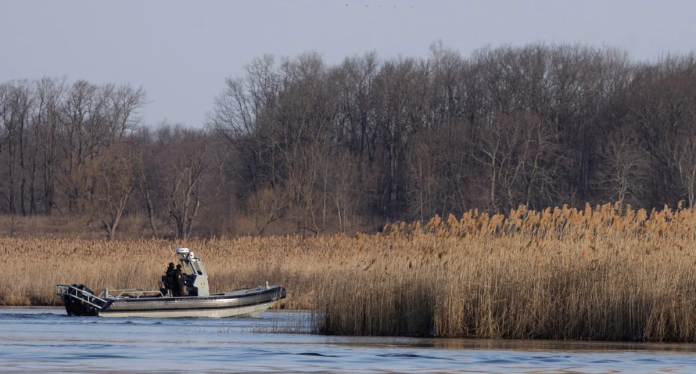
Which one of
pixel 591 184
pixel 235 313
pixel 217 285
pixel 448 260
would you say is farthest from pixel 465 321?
pixel 591 184

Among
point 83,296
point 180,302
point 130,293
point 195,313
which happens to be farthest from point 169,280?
point 130,293

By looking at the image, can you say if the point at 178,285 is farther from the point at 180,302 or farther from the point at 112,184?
the point at 112,184

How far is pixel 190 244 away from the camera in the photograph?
40281 millimetres

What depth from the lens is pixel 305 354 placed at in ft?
51.8

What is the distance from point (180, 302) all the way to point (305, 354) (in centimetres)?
1212

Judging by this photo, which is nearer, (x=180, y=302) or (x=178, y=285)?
(x=180, y=302)

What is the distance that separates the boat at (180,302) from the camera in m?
27.2

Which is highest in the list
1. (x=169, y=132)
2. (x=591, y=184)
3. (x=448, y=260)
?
(x=169, y=132)

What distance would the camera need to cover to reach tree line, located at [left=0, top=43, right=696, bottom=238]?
68.6 meters

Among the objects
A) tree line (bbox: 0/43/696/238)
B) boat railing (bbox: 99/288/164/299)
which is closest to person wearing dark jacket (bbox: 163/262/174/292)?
boat railing (bbox: 99/288/164/299)

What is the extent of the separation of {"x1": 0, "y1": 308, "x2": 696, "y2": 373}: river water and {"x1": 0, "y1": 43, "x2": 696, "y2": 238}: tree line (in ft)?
152

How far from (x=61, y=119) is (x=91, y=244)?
137 feet

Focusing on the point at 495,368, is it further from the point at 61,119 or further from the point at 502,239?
the point at 61,119

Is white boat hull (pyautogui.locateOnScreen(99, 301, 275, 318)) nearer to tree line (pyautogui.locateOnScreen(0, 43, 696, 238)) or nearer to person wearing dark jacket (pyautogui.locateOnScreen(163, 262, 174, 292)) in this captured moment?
person wearing dark jacket (pyautogui.locateOnScreen(163, 262, 174, 292))
